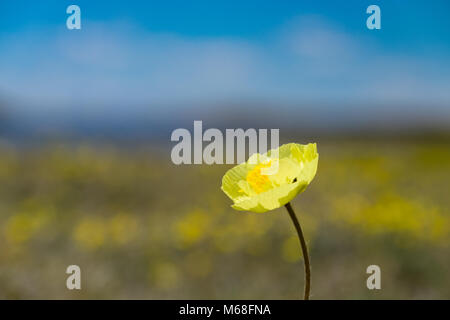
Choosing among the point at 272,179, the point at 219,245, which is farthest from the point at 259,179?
the point at 219,245

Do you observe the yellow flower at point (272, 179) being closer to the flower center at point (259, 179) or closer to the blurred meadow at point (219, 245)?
the flower center at point (259, 179)

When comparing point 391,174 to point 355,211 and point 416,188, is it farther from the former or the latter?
point 355,211

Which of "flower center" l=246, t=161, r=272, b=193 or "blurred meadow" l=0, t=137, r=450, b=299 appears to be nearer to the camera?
"flower center" l=246, t=161, r=272, b=193

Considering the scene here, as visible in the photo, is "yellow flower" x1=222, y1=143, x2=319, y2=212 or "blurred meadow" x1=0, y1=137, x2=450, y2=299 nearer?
"yellow flower" x1=222, y1=143, x2=319, y2=212

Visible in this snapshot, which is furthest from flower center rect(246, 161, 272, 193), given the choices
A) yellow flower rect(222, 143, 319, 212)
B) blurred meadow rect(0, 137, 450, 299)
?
blurred meadow rect(0, 137, 450, 299)

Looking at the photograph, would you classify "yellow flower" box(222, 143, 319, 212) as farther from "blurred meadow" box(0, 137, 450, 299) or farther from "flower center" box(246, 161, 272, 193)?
"blurred meadow" box(0, 137, 450, 299)

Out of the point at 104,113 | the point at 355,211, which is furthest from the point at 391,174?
the point at 104,113
